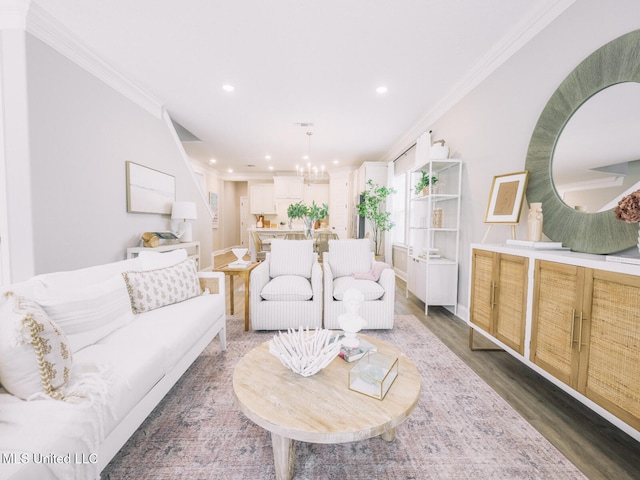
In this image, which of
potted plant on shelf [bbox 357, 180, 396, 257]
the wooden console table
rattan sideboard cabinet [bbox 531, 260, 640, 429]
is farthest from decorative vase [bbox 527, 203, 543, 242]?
potted plant on shelf [bbox 357, 180, 396, 257]

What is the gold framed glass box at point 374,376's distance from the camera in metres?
1.11

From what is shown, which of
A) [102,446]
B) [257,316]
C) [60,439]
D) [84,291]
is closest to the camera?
[60,439]

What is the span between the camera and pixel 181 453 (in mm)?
1267

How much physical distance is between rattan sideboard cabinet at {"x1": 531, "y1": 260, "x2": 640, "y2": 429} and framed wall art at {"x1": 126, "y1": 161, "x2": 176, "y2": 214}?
4.00 m

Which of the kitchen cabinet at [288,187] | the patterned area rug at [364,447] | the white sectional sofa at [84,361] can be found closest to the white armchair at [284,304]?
the white sectional sofa at [84,361]

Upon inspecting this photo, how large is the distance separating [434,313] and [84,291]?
3.31 meters

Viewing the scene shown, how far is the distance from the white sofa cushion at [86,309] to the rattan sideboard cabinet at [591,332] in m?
2.55

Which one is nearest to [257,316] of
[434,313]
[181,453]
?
[181,453]

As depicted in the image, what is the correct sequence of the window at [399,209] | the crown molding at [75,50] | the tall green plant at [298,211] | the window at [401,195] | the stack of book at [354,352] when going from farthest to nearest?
the window at [399,209]
the tall green plant at [298,211]
the window at [401,195]
the crown molding at [75,50]
the stack of book at [354,352]

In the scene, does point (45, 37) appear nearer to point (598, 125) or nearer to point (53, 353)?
point (53, 353)

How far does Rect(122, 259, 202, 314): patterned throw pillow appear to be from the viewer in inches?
72.6

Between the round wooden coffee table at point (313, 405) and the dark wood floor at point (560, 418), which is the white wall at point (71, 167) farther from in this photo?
the dark wood floor at point (560, 418)

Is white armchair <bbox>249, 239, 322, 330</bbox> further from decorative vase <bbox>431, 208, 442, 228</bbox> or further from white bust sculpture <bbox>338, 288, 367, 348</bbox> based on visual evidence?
decorative vase <bbox>431, 208, 442, 228</bbox>

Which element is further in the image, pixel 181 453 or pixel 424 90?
pixel 424 90
